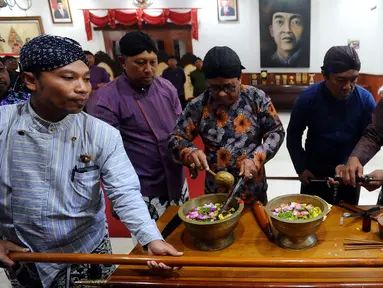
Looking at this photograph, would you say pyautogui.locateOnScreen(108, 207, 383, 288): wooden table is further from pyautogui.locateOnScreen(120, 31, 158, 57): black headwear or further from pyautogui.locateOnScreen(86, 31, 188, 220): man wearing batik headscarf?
pyautogui.locateOnScreen(120, 31, 158, 57): black headwear

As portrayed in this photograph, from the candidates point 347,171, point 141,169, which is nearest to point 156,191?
point 141,169

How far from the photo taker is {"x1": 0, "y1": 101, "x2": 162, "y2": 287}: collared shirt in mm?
1099

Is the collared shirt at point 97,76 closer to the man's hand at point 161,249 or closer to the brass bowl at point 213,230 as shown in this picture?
the brass bowl at point 213,230

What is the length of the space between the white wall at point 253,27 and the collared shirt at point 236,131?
6.21m

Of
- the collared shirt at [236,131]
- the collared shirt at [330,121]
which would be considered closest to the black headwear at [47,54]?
the collared shirt at [236,131]

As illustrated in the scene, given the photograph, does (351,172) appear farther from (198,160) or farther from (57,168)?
(57,168)

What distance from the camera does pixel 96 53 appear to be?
8484 millimetres

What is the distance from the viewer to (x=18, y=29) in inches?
338

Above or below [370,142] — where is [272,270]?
below

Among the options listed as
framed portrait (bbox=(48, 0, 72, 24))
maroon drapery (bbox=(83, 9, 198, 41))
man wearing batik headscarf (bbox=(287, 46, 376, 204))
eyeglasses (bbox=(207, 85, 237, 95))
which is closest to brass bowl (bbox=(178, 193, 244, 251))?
eyeglasses (bbox=(207, 85, 237, 95))

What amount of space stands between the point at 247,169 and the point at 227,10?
7.24m

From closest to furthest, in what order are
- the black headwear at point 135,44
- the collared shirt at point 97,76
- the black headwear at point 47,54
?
the black headwear at point 47,54 < the black headwear at point 135,44 < the collared shirt at point 97,76

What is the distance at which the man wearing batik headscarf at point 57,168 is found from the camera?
1033 mm

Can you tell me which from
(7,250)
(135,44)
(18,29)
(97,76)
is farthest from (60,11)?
(7,250)
